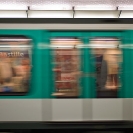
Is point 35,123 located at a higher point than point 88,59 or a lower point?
lower

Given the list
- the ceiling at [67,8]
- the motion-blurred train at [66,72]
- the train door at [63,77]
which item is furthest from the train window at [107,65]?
the ceiling at [67,8]

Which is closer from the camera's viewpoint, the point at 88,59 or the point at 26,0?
the point at 88,59

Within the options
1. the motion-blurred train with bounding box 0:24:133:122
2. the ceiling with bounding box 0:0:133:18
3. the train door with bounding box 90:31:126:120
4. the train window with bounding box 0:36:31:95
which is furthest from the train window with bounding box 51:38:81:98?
the ceiling with bounding box 0:0:133:18

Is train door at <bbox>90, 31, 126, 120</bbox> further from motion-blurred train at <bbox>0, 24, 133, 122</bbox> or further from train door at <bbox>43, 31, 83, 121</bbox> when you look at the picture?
train door at <bbox>43, 31, 83, 121</bbox>

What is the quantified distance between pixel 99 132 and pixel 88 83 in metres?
0.99

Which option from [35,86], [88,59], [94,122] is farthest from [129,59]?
[35,86]

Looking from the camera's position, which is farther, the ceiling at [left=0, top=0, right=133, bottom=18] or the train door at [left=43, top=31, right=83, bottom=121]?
the ceiling at [left=0, top=0, right=133, bottom=18]

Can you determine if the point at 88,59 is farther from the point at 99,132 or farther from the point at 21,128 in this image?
the point at 21,128

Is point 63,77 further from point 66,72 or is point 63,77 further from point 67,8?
point 67,8

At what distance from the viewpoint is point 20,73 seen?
5582mm

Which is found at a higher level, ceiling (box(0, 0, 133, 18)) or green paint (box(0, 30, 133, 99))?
ceiling (box(0, 0, 133, 18))

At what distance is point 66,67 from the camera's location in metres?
5.62

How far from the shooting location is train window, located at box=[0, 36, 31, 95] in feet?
18.2

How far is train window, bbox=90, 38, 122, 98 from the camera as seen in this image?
18.4ft
